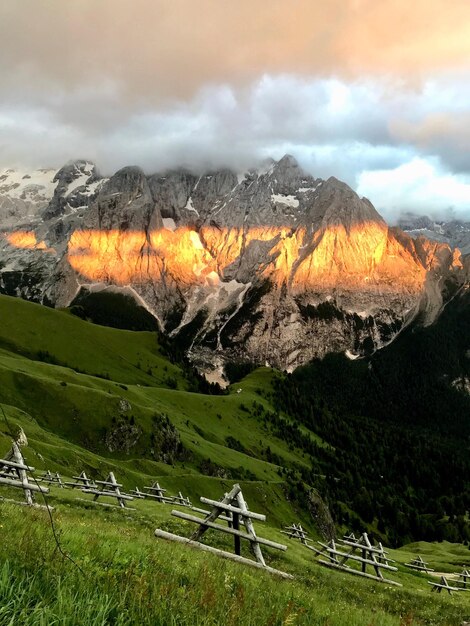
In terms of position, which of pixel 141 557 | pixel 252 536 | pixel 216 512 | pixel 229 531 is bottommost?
pixel 252 536

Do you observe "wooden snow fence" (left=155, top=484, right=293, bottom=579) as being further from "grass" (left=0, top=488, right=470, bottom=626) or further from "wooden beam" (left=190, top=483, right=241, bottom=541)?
"grass" (left=0, top=488, right=470, bottom=626)

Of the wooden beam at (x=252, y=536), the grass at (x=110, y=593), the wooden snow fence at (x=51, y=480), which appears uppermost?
the grass at (x=110, y=593)

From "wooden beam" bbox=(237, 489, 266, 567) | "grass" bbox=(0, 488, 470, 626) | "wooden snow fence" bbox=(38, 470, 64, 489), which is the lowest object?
"wooden snow fence" bbox=(38, 470, 64, 489)

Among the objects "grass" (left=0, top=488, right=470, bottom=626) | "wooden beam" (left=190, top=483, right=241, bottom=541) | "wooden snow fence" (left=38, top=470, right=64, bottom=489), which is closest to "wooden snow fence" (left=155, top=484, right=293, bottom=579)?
"wooden beam" (left=190, top=483, right=241, bottom=541)

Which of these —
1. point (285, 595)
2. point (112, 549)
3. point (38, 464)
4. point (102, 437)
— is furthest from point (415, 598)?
point (102, 437)

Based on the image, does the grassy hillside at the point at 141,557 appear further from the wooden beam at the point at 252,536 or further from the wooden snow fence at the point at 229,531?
the wooden beam at the point at 252,536

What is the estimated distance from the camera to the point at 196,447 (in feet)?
492

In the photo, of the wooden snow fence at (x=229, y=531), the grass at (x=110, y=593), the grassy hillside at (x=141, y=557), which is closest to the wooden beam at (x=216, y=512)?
the wooden snow fence at (x=229, y=531)

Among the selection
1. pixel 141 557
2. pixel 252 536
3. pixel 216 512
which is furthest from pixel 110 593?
pixel 252 536

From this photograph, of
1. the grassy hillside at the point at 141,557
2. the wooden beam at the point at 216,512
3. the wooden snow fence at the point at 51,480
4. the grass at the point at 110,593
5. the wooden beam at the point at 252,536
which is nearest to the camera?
the grass at the point at 110,593

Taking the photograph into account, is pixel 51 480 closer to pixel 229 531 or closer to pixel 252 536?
pixel 229 531

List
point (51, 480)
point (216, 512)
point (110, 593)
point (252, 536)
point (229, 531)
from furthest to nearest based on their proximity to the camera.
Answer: point (51, 480) < point (252, 536) < point (229, 531) < point (216, 512) < point (110, 593)

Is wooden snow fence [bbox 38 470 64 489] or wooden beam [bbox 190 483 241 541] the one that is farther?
wooden snow fence [bbox 38 470 64 489]

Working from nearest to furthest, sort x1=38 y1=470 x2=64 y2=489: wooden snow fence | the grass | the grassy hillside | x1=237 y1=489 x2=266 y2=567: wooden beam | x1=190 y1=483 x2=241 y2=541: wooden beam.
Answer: the grass
the grassy hillside
x1=190 y1=483 x2=241 y2=541: wooden beam
x1=237 y1=489 x2=266 y2=567: wooden beam
x1=38 y1=470 x2=64 y2=489: wooden snow fence
